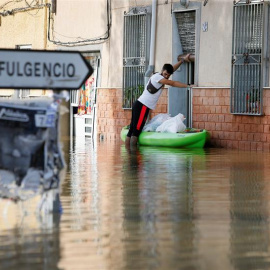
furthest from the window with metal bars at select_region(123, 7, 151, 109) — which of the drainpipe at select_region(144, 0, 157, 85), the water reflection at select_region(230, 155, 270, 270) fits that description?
the water reflection at select_region(230, 155, 270, 270)

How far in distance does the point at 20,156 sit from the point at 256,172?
21.5 feet

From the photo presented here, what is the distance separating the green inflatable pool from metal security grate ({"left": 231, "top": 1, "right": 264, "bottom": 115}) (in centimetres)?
95

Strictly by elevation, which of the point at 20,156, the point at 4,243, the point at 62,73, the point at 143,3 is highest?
the point at 143,3

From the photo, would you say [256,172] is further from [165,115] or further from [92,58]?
[92,58]

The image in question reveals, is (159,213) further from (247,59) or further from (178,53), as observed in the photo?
(178,53)

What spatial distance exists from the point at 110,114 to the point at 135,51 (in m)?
2.15

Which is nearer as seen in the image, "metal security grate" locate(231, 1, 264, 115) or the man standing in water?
"metal security grate" locate(231, 1, 264, 115)

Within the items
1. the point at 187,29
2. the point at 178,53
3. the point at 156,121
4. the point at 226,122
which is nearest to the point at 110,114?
the point at 156,121

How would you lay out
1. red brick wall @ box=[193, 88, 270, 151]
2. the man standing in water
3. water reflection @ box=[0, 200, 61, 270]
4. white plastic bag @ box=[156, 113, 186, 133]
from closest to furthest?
water reflection @ box=[0, 200, 61, 270]
red brick wall @ box=[193, 88, 270, 151]
the man standing in water
white plastic bag @ box=[156, 113, 186, 133]

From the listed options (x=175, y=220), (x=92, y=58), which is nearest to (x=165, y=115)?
(x=92, y=58)

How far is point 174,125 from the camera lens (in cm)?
2239

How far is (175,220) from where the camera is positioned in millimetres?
9648

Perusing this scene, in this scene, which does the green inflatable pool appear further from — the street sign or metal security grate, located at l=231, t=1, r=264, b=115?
the street sign

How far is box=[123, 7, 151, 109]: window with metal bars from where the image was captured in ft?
81.7
